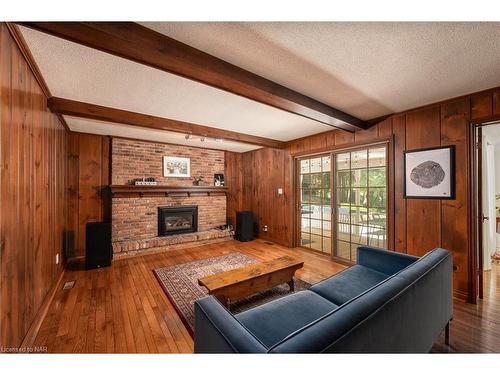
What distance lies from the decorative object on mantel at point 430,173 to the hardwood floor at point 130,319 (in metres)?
1.30

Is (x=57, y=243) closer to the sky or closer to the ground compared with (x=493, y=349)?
closer to the sky

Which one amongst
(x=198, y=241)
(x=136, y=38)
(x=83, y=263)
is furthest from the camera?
(x=198, y=241)

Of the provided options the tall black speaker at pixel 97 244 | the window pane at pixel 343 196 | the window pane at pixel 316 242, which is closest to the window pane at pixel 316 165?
the window pane at pixel 343 196

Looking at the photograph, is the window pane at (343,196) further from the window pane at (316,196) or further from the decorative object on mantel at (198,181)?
the decorative object on mantel at (198,181)

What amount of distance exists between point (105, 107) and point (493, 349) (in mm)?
4562

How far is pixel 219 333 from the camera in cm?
94

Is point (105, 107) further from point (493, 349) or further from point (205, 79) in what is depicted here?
point (493, 349)

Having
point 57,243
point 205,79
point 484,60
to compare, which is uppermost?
point 484,60

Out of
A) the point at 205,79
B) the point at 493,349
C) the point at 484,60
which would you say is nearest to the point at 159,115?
the point at 205,79

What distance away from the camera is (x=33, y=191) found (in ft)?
6.24

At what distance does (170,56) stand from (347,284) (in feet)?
7.84

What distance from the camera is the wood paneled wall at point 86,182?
12.9ft

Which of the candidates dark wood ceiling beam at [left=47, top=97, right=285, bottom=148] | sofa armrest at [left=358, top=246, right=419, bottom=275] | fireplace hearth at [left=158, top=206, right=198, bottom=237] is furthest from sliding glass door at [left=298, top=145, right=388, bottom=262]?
fireplace hearth at [left=158, top=206, right=198, bottom=237]

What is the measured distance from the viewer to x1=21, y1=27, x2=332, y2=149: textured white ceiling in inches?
66.7
